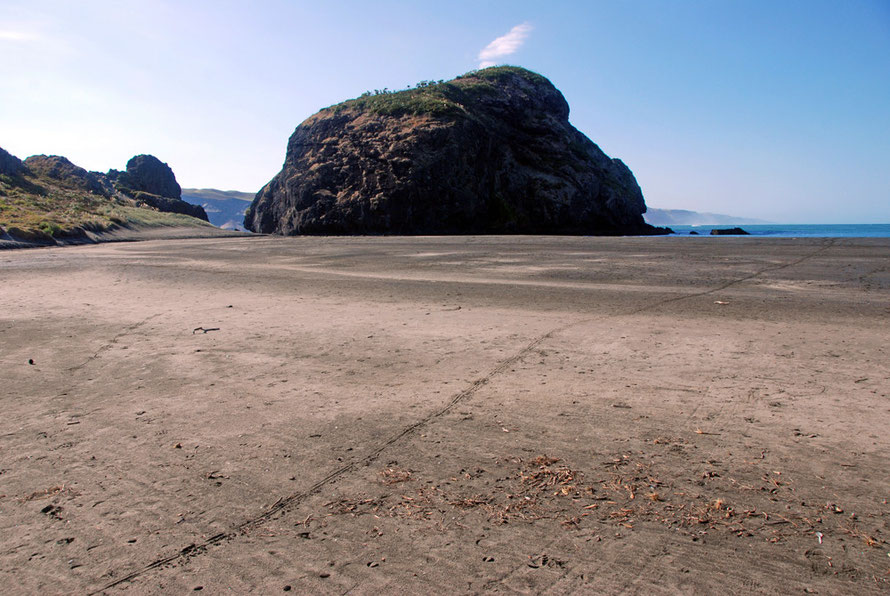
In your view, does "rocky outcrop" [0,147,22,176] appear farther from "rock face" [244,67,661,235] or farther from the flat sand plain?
the flat sand plain

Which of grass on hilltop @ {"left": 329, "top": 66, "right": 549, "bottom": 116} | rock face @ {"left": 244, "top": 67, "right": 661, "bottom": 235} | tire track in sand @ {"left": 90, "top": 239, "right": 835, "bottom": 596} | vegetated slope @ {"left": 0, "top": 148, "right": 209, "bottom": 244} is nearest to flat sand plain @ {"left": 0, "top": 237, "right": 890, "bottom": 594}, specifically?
tire track in sand @ {"left": 90, "top": 239, "right": 835, "bottom": 596}

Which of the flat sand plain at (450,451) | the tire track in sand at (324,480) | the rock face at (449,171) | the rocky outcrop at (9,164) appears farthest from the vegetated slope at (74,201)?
the tire track in sand at (324,480)

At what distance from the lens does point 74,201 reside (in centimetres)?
4741

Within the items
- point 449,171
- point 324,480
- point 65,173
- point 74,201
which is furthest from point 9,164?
point 324,480

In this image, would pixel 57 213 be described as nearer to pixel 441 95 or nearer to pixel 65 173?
pixel 65 173

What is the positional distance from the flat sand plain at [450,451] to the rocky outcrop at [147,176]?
245 ft

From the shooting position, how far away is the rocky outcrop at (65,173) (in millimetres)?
55625

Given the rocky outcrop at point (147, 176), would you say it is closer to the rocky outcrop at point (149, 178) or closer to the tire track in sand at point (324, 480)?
the rocky outcrop at point (149, 178)

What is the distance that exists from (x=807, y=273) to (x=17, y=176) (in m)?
61.4

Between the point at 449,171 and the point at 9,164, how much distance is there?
133ft

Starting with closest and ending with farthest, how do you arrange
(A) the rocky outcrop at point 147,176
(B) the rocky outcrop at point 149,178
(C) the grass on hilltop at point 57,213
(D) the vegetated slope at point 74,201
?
(C) the grass on hilltop at point 57,213 → (D) the vegetated slope at point 74,201 → (B) the rocky outcrop at point 149,178 → (A) the rocky outcrop at point 147,176

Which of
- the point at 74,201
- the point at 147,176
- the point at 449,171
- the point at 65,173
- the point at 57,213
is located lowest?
the point at 57,213

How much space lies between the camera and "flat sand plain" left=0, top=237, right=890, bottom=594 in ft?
8.44

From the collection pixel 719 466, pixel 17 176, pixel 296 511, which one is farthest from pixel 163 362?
pixel 17 176
